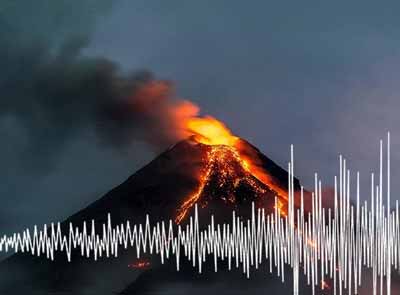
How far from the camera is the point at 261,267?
292ft

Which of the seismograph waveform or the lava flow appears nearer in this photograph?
the seismograph waveform

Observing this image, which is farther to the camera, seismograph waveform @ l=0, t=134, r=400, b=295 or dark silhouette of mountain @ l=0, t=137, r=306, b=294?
dark silhouette of mountain @ l=0, t=137, r=306, b=294

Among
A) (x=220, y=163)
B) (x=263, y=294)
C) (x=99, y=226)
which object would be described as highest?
(x=220, y=163)

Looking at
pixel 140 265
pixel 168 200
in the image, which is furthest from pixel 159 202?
pixel 140 265

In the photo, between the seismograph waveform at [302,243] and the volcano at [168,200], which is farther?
the volcano at [168,200]

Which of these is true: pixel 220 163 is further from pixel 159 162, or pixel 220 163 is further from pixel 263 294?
pixel 263 294

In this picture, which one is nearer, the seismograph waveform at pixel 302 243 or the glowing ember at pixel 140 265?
the seismograph waveform at pixel 302 243

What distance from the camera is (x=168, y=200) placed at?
10188 centimetres

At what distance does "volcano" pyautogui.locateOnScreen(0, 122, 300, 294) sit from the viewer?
306ft

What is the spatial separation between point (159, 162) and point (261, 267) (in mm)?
24299

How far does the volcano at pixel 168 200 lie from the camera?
306ft

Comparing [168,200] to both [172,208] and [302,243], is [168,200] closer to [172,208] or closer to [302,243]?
[172,208]

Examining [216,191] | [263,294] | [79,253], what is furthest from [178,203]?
[263,294]

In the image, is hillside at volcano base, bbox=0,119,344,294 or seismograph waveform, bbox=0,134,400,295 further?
hillside at volcano base, bbox=0,119,344,294
